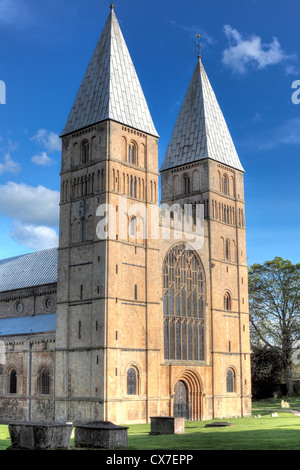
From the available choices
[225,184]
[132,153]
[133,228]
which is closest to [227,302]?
[225,184]

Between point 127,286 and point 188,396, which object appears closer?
point 127,286

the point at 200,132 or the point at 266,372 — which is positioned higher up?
the point at 200,132

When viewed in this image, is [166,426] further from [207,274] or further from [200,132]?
[200,132]

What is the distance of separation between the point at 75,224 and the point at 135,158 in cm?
705

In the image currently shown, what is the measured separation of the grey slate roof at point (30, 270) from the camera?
5394 centimetres

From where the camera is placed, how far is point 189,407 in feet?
159

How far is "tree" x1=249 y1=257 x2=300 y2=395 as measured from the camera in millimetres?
69875

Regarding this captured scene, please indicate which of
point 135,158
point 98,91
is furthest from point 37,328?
point 98,91

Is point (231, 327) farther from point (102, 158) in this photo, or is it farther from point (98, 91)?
point (98, 91)

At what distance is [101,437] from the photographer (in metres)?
25.3

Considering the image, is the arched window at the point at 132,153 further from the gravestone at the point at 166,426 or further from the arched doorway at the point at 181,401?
the gravestone at the point at 166,426

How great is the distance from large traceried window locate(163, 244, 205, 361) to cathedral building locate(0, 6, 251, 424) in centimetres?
12

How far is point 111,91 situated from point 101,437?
2960cm

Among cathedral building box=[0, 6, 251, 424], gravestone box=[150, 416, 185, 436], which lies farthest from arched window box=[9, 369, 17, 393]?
gravestone box=[150, 416, 185, 436]
